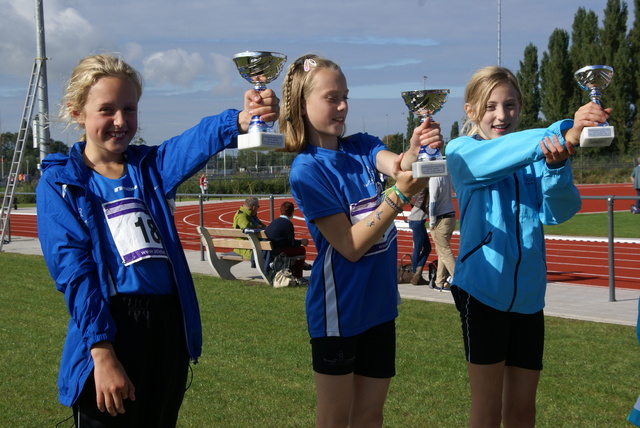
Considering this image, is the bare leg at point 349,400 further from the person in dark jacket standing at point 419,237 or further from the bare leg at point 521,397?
the person in dark jacket standing at point 419,237

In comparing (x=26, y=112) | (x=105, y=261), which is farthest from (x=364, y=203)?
(x=26, y=112)

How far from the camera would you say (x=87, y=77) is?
2592 mm

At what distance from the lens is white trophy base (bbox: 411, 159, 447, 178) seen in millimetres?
2559

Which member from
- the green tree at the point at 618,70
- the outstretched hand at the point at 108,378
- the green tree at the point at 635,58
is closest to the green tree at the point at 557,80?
the green tree at the point at 618,70

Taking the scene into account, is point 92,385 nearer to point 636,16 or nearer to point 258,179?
point 258,179

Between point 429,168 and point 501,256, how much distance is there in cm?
73

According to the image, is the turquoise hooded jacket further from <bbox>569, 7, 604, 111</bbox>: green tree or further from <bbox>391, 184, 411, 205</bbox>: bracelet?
<bbox>569, 7, 604, 111</bbox>: green tree

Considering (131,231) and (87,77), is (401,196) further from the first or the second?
(87,77)

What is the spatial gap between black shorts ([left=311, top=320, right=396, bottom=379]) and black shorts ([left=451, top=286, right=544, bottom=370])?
35 centimetres

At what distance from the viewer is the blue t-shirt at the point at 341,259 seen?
2.91 meters

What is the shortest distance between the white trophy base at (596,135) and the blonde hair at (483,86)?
2.43ft

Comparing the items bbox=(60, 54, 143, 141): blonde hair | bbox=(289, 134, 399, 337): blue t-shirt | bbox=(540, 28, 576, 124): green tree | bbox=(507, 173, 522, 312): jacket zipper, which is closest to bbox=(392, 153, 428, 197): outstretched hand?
bbox=(289, 134, 399, 337): blue t-shirt

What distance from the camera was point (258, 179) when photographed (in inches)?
1745

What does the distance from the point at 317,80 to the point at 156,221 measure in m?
0.89
